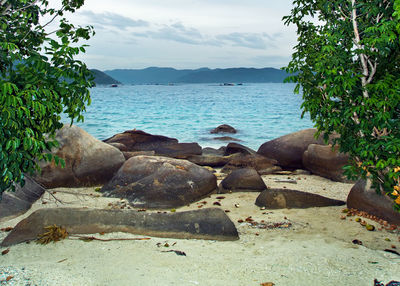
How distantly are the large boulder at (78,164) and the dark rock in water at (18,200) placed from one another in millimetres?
1085

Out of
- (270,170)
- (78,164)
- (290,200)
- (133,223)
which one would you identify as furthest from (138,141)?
(133,223)

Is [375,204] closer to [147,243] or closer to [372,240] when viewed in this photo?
[372,240]

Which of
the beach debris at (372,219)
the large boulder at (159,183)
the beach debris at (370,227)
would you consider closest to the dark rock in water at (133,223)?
the large boulder at (159,183)

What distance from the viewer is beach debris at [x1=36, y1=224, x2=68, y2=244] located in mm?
5730

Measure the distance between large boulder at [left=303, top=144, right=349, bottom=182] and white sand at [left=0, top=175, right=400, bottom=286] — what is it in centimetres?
451

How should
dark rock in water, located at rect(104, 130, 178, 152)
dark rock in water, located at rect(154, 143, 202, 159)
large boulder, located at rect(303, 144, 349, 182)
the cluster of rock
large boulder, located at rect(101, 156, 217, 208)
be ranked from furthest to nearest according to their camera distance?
dark rock in water, located at rect(104, 130, 178, 152) < dark rock in water, located at rect(154, 143, 202, 159) < large boulder, located at rect(303, 144, 349, 182) < large boulder, located at rect(101, 156, 217, 208) < the cluster of rock

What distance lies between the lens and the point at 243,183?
384 inches

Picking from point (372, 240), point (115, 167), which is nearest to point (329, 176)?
point (372, 240)

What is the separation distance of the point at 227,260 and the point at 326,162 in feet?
24.0

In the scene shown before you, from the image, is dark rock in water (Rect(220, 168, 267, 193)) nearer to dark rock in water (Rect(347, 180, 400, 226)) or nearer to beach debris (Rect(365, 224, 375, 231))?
dark rock in water (Rect(347, 180, 400, 226))

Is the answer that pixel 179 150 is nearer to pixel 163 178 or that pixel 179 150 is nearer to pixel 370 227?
pixel 163 178

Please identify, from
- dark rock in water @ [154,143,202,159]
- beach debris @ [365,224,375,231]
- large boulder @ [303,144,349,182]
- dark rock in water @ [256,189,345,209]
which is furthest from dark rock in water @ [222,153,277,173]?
beach debris @ [365,224,375,231]

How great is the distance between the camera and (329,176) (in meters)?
11.5

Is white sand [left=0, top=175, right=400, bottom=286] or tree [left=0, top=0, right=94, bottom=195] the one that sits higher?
tree [left=0, top=0, right=94, bottom=195]
